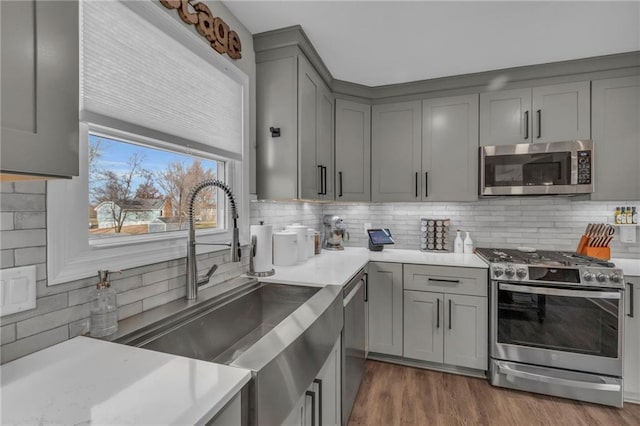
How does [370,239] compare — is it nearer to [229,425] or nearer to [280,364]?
[280,364]

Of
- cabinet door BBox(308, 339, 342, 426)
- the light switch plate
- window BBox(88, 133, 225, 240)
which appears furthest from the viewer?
cabinet door BBox(308, 339, 342, 426)

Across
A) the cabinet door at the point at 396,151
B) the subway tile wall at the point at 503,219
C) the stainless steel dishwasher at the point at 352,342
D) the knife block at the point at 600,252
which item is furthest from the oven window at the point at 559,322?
the cabinet door at the point at 396,151

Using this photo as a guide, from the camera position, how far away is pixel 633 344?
2002 millimetres

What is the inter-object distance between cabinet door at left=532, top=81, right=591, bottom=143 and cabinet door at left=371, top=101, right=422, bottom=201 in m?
0.96

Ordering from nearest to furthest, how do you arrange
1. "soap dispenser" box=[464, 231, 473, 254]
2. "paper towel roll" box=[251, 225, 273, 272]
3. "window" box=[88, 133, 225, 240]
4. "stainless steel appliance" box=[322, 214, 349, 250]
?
"window" box=[88, 133, 225, 240] → "paper towel roll" box=[251, 225, 273, 272] → "soap dispenser" box=[464, 231, 473, 254] → "stainless steel appliance" box=[322, 214, 349, 250]

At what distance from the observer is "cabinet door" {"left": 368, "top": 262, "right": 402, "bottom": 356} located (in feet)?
8.09

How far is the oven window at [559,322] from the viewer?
200cm

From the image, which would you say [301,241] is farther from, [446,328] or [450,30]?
[450,30]

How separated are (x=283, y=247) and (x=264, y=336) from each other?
43.1 inches

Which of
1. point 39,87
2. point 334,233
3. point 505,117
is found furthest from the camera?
point 334,233

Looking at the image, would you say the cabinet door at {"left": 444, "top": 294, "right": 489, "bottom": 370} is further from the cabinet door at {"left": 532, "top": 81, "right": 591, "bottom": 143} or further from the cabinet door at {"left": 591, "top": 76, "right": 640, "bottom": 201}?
the cabinet door at {"left": 532, "top": 81, "right": 591, "bottom": 143}

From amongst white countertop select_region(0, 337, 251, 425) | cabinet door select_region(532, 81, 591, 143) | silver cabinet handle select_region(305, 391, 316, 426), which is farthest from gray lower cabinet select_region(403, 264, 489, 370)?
white countertop select_region(0, 337, 251, 425)

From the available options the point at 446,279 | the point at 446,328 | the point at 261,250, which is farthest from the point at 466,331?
the point at 261,250

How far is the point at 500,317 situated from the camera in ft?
7.16
